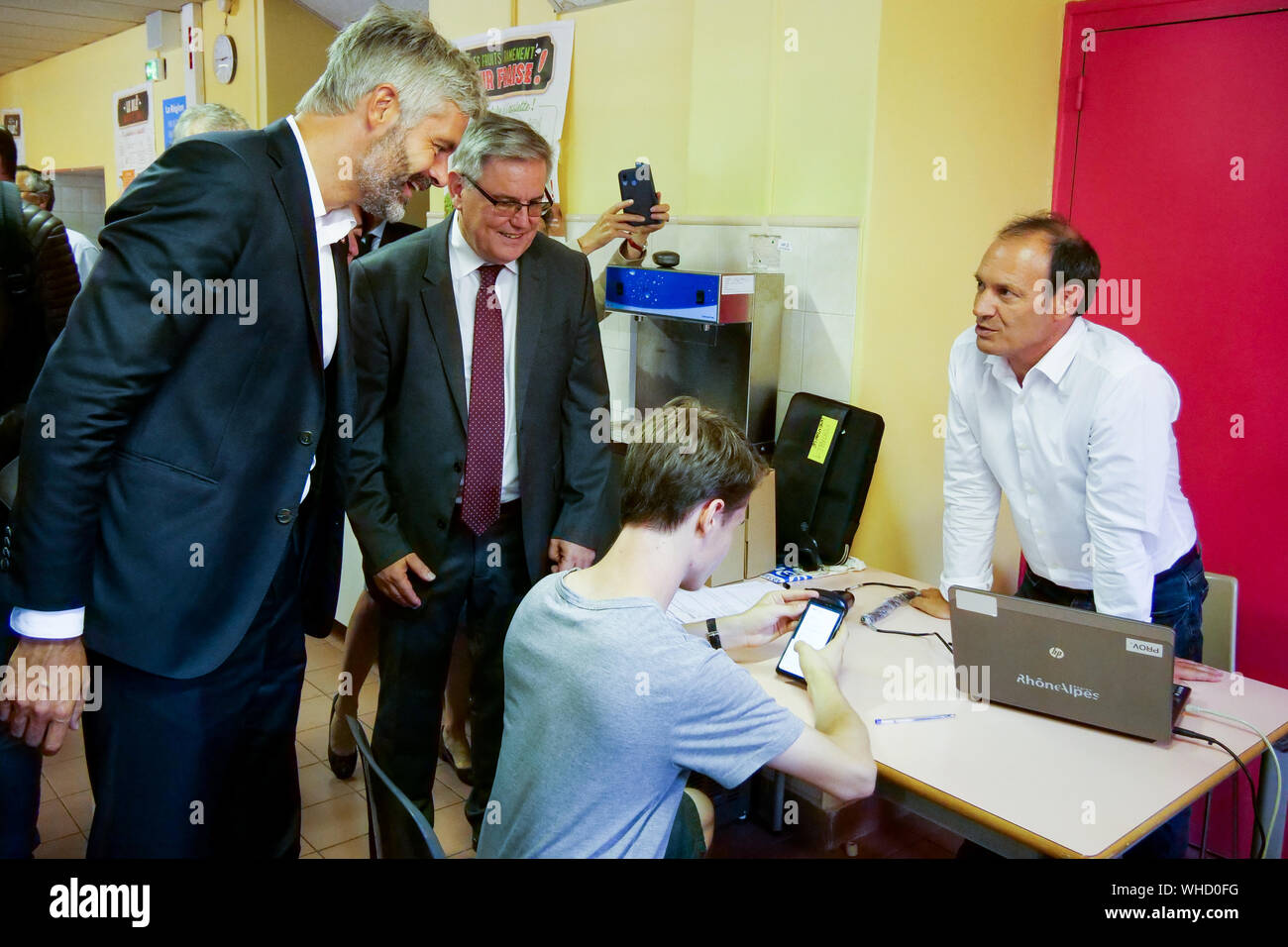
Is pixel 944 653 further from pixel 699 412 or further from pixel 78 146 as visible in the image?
pixel 78 146

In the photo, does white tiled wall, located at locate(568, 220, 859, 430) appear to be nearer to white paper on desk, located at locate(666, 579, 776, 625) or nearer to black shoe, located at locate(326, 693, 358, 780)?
white paper on desk, located at locate(666, 579, 776, 625)

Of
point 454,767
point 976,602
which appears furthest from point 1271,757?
point 454,767

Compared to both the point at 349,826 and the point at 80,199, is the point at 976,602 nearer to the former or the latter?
the point at 349,826

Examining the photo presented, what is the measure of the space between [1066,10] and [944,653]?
6.14ft

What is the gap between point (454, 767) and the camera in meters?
3.13

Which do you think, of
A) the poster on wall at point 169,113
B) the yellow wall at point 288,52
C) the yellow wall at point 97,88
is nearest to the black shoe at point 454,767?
the yellow wall at point 288,52

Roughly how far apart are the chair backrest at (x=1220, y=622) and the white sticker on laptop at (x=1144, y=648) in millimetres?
701

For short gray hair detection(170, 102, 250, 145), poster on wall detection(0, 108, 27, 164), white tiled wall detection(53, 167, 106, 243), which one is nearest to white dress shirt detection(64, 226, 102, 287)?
short gray hair detection(170, 102, 250, 145)

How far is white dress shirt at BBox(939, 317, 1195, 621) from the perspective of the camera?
204 cm

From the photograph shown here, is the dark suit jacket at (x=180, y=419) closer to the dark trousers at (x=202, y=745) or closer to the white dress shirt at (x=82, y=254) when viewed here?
the dark trousers at (x=202, y=745)

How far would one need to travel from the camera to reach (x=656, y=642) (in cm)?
137

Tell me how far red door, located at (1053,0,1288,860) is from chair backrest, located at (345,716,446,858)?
2346mm

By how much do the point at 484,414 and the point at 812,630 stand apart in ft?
2.88
